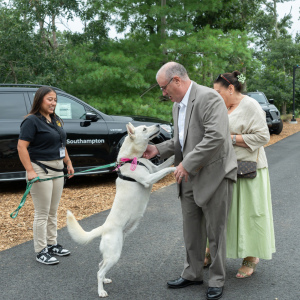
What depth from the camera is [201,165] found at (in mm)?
3301

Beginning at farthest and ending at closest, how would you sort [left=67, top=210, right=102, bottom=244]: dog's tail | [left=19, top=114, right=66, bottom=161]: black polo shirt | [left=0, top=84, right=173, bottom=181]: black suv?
1. [left=0, top=84, right=173, bottom=181]: black suv
2. [left=19, top=114, right=66, bottom=161]: black polo shirt
3. [left=67, top=210, right=102, bottom=244]: dog's tail

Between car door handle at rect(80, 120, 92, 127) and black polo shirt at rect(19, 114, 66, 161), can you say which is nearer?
black polo shirt at rect(19, 114, 66, 161)

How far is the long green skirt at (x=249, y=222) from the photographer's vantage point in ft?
12.5

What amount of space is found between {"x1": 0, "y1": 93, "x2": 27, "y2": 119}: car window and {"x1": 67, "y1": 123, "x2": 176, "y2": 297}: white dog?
4.36m

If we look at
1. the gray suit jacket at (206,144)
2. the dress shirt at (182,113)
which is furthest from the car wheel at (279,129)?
the gray suit jacket at (206,144)

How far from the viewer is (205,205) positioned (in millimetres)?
3494

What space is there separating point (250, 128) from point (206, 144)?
827mm

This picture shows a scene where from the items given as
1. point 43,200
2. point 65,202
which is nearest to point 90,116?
point 65,202

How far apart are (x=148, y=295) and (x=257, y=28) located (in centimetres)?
4295

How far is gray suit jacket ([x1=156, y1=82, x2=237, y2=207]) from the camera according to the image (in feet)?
10.6

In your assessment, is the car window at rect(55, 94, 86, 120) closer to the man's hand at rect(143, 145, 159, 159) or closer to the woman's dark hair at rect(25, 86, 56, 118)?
the woman's dark hair at rect(25, 86, 56, 118)

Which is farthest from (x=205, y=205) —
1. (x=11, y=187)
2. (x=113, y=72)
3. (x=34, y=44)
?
(x=34, y=44)

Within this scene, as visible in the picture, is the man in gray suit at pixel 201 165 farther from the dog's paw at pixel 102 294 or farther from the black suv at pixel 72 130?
the black suv at pixel 72 130

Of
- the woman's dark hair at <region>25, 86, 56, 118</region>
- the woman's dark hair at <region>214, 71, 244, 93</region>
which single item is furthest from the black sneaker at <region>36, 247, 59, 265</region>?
the woman's dark hair at <region>214, 71, 244, 93</region>
